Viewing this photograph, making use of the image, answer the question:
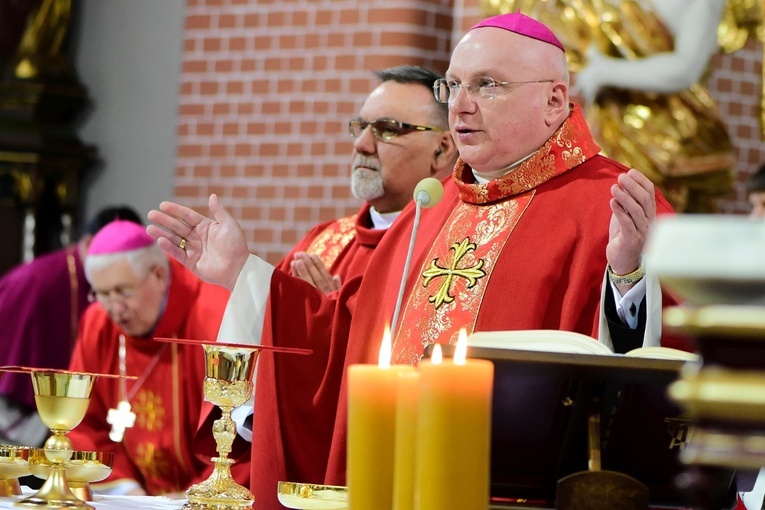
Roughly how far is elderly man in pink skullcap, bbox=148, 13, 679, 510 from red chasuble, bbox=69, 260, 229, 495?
2.00 m

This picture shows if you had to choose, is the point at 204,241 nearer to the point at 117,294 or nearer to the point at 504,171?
the point at 504,171

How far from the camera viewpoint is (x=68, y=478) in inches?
113

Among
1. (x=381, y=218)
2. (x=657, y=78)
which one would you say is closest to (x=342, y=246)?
(x=381, y=218)

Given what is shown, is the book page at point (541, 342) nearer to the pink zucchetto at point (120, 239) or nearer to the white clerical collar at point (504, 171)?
the white clerical collar at point (504, 171)

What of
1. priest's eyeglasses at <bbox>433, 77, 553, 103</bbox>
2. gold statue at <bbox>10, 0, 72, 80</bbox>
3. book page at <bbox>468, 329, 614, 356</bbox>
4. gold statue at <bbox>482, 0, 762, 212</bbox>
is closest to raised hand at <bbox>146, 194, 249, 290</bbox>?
priest's eyeglasses at <bbox>433, 77, 553, 103</bbox>

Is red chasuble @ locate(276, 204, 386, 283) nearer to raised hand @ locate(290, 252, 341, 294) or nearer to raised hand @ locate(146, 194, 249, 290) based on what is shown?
raised hand @ locate(290, 252, 341, 294)

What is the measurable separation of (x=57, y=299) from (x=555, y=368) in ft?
18.9


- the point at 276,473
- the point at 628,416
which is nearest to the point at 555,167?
the point at 276,473

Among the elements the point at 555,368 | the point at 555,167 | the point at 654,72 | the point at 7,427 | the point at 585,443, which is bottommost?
the point at 7,427

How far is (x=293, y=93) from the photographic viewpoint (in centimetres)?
726

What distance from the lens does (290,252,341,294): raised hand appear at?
445 centimetres

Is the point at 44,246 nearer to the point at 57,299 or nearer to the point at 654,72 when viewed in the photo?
the point at 57,299

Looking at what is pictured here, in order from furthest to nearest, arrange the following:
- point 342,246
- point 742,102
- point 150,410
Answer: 1. point 742,102
2. point 150,410
3. point 342,246

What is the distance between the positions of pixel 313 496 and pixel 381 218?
263cm
